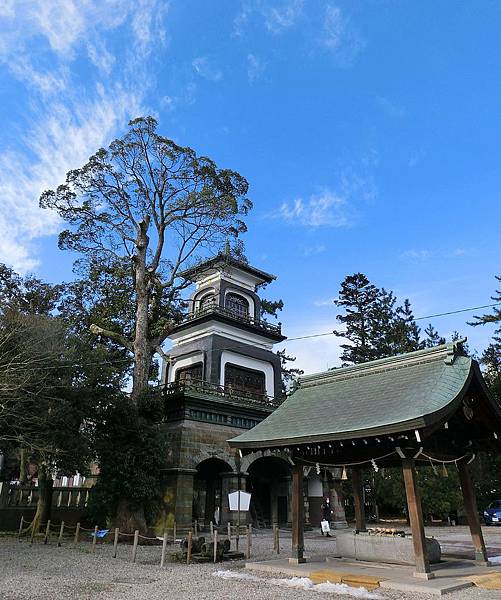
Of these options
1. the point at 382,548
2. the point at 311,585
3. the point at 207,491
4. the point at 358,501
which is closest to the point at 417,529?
the point at 382,548

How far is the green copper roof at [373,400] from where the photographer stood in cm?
1015

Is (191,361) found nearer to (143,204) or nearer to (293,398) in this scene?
(143,204)

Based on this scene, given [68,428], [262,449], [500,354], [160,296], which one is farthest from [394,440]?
[500,354]

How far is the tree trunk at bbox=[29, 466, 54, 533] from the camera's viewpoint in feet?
68.6

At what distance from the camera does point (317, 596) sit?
29.0ft

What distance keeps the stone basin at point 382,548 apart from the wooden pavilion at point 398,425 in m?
1.15

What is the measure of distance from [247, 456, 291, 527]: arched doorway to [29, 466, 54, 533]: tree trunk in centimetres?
1045

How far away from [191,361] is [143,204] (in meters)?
9.50

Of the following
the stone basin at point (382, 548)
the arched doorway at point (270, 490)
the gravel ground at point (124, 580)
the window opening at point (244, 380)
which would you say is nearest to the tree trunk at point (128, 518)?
the gravel ground at point (124, 580)

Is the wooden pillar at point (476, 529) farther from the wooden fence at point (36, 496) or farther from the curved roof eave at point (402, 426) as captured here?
the wooden fence at point (36, 496)

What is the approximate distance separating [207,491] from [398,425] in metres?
18.1

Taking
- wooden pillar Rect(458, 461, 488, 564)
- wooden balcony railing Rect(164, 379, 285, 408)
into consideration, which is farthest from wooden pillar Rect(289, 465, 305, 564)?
wooden balcony railing Rect(164, 379, 285, 408)

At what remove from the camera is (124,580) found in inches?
424

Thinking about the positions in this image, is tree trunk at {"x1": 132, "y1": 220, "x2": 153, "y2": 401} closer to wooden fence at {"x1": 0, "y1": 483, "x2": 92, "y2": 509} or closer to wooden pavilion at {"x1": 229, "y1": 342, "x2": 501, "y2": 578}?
wooden fence at {"x1": 0, "y1": 483, "x2": 92, "y2": 509}
